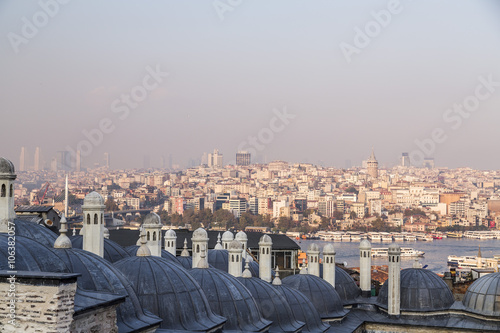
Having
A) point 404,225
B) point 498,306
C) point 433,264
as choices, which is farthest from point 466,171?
point 498,306

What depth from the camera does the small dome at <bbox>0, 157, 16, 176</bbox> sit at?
6824 mm

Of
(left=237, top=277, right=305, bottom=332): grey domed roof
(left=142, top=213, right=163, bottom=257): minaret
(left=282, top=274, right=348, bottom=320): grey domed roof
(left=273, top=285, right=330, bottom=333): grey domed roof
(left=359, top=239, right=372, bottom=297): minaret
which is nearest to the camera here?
(left=237, top=277, right=305, bottom=332): grey domed roof

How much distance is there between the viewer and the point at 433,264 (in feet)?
133

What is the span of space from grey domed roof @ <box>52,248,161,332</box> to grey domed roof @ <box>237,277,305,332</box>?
254cm

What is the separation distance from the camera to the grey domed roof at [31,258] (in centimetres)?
520

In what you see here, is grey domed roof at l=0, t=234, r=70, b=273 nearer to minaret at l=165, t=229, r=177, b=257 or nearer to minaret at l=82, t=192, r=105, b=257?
minaret at l=82, t=192, r=105, b=257

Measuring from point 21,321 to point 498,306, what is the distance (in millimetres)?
8055

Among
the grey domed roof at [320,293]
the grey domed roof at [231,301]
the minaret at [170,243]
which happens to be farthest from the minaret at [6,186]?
the minaret at [170,243]

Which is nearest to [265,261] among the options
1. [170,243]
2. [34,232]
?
[170,243]

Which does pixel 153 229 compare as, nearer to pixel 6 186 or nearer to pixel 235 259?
pixel 235 259

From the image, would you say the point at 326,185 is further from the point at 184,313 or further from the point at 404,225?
the point at 184,313

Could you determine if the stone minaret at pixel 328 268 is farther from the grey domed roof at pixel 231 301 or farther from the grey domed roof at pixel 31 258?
the grey domed roof at pixel 31 258

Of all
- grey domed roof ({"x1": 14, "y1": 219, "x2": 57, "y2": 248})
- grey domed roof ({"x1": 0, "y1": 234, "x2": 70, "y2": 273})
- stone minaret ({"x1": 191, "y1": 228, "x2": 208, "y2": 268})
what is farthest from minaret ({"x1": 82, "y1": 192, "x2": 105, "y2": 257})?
stone minaret ({"x1": 191, "y1": 228, "x2": 208, "y2": 268})

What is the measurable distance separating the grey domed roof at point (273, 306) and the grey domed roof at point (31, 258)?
3.21 metres
